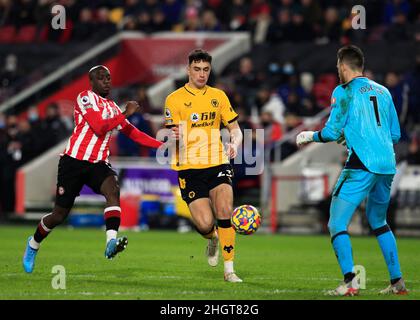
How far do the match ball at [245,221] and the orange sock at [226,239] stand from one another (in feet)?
1.24

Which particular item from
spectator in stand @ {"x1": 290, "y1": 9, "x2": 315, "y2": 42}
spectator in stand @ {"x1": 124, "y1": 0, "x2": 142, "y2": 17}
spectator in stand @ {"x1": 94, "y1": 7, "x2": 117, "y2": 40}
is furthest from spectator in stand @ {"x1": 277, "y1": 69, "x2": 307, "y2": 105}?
spectator in stand @ {"x1": 124, "y1": 0, "x2": 142, "y2": 17}

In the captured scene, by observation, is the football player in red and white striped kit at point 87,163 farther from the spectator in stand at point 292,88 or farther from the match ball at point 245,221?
the spectator in stand at point 292,88

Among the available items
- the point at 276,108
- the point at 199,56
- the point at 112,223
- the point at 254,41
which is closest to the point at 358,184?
the point at 199,56

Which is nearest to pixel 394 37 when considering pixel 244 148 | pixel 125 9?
pixel 244 148

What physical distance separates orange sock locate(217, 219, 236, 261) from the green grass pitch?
31 cm

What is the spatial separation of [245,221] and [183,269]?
1.38 m

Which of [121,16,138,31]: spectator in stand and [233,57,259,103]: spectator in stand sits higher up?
[121,16,138,31]: spectator in stand

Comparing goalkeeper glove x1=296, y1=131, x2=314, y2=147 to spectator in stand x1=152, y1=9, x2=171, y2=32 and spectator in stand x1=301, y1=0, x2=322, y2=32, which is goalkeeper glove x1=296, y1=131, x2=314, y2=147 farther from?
spectator in stand x1=152, y1=9, x2=171, y2=32

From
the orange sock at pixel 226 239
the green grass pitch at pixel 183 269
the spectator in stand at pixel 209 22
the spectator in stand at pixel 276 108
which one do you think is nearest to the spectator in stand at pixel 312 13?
the spectator in stand at pixel 209 22

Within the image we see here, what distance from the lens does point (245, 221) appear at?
1207 cm

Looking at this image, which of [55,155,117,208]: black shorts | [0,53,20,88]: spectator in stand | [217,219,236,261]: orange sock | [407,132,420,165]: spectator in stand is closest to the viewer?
[217,219,236,261]: orange sock

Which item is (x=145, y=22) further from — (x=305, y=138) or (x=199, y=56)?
(x=305, y=138)

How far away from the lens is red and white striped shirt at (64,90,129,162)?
1214 centimetres
